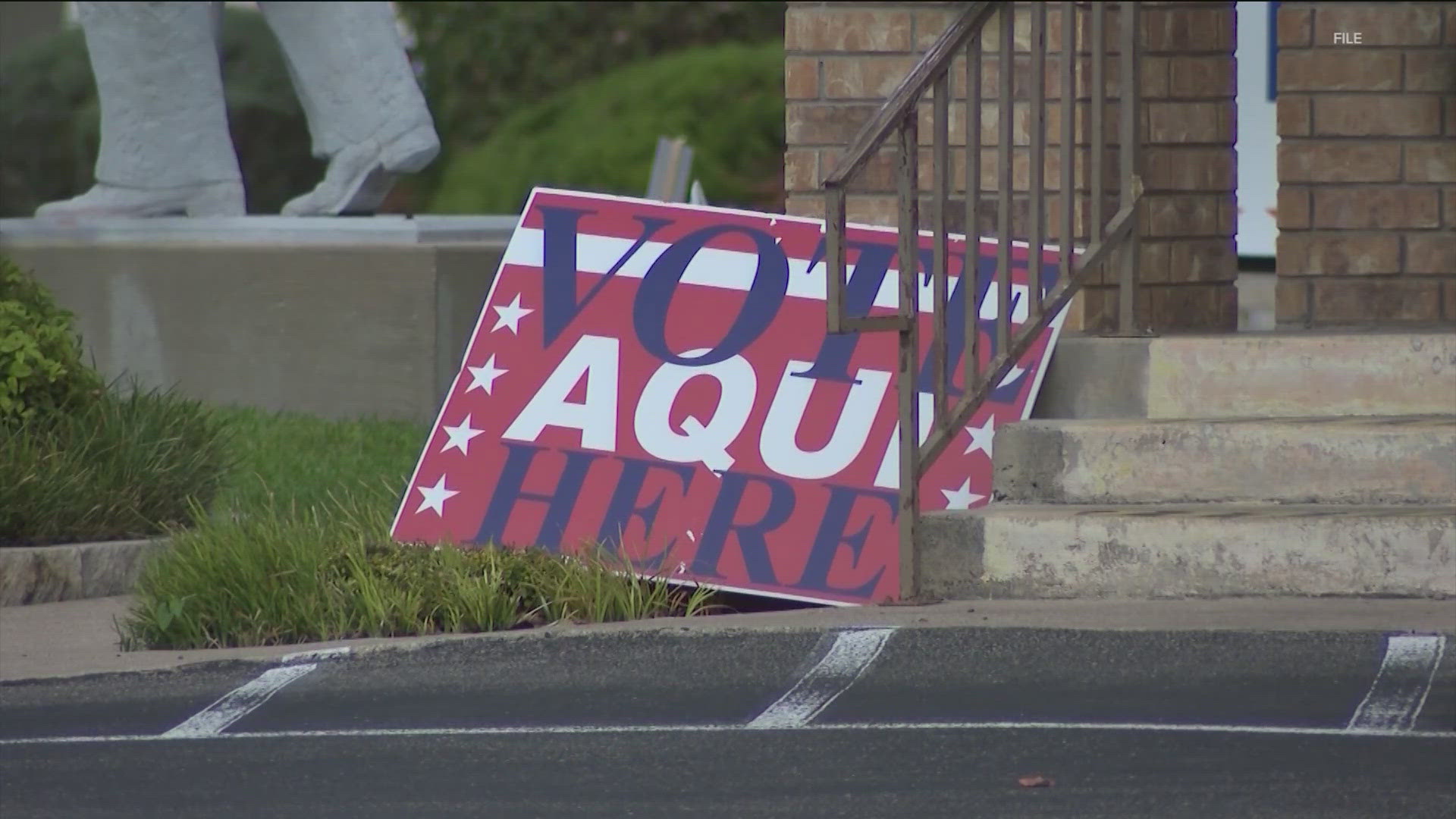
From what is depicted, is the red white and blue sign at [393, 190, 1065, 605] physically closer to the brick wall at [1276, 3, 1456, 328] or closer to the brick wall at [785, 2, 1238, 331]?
the brick wall at [785, 2, 1238, 331]

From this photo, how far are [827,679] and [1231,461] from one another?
150 centimetres

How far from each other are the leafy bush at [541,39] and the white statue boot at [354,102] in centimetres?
605

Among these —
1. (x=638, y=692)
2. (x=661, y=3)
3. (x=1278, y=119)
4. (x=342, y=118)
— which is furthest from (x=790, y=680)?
(x=661, y=3)

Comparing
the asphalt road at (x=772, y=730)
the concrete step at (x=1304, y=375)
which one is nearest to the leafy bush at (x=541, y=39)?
the concrete step at (x=1304, y=375)

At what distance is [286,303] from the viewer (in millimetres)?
12047

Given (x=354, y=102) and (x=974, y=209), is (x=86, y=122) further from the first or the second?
(x=974, y=209)

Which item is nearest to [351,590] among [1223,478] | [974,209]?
[974,209]

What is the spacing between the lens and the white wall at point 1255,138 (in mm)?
12188

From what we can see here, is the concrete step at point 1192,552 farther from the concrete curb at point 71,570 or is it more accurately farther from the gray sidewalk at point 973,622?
the concrete curb at point 71,570

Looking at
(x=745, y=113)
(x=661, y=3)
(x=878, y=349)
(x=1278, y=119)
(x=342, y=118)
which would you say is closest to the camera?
(x=878, y=349)

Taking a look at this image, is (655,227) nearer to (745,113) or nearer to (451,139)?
(745,113)

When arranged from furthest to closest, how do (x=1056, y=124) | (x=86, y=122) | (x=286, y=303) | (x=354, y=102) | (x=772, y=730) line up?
(x=86, y=122) → (x=354, y=102) → (x=286, y=303) → (x=1056, y=124) → (x=772, y=730)

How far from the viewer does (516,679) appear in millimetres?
5867

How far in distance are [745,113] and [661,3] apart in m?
2.16
